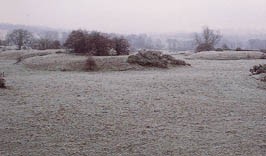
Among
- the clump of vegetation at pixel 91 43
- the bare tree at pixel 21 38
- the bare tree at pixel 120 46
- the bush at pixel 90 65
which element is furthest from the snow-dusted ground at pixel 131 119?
the bare tree at pixel 21 38

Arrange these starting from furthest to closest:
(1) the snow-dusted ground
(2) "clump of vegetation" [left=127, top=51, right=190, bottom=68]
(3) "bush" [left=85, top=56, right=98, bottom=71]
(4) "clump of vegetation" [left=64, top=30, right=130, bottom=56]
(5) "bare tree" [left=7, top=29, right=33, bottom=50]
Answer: (5) "bare tree" [left=7, top=29, right=33, bottom=50]
(4) "clump of vegetation" [left=64, top=30, right=130, bottom=56]
(2) "clump of vegetation" [left=127, top=51, right=190, bottom=68]
(3) "bush" [left=85, top=56, right=98, bottom=71]
(1) the snow-dusted ground

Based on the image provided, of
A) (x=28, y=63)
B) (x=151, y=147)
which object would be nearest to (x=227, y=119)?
(x=151, y=147)

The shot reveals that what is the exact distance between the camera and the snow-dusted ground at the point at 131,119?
5.36 metres

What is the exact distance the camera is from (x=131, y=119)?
7.05 meters

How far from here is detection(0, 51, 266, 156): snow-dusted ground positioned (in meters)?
5.36

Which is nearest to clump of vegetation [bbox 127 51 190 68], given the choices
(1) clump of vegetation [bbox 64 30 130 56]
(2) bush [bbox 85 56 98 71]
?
(2) bush [bbox 85 56 98 71]

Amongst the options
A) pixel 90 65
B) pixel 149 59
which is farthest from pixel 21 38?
pixel 149 59

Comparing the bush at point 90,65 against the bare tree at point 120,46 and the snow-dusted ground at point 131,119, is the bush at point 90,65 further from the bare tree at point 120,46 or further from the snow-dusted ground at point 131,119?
the bare tree at point 120,46

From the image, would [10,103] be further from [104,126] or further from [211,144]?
[211,144]


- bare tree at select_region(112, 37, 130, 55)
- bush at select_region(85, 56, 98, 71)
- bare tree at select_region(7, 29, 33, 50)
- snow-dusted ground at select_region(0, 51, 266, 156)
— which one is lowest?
snow-dusted ground at select_region(0, 51, 266, 156)

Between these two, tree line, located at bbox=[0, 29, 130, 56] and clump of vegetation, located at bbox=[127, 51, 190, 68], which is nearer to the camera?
clump of vegetation, located at bbox=[127, 51, 190, 68]

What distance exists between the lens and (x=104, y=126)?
6508mm

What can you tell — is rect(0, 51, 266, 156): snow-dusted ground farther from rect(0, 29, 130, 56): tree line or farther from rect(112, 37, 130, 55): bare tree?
rect(112, 37, 130, 55): bare tree

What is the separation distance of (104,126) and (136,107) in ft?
5.87
